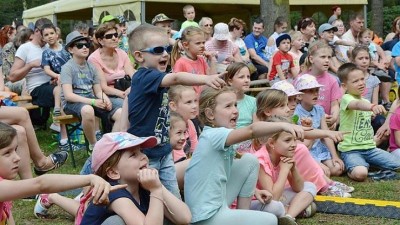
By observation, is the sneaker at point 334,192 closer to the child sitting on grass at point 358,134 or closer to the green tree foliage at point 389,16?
the child sitting on grass at point 358,134

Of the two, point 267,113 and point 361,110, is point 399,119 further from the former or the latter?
point 267,113

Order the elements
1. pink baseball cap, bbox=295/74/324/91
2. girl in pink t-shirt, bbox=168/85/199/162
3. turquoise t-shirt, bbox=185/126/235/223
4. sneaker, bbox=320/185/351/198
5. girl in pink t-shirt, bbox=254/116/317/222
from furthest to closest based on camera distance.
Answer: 1. pink baseball cap, bbox=295/74/324/91
2. sneaker, bbox=320/185/351/198
3. girl in pink t-shirt, bbox=168/85/199/162
4. girl in pink t-shirt, bbox=254/116/317/222
5. turquoise t-shirt, bbox=185/126/235/223

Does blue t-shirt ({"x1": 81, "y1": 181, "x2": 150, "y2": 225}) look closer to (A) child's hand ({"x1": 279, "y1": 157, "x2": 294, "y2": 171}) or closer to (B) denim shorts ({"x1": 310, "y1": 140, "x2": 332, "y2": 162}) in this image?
(A) child's hand ({"x1": 279, "y1": 157, "x2": 294, "y2": 171})

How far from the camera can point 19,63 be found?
29.5 ft

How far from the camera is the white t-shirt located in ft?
29.5

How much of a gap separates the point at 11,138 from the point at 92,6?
36.6 ft

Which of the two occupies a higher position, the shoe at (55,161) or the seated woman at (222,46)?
the seated woman at (222,46)

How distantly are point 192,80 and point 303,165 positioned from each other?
2.14 m

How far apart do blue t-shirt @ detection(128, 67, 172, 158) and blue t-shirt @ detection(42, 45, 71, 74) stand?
4.26 metres

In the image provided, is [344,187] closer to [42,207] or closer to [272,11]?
[42,207]

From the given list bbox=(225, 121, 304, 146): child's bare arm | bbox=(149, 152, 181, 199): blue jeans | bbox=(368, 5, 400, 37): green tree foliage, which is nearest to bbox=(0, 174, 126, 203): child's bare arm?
bbox=(225, 121, 304, 146): child's bare arm

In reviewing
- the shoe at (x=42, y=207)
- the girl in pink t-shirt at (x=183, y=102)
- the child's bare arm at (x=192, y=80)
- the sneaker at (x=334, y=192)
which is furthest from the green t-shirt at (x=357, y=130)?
the child's bare arm at (x=192, y=80)

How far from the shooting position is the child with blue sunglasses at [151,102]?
4512mm

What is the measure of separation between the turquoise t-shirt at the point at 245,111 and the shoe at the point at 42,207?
2009mm
